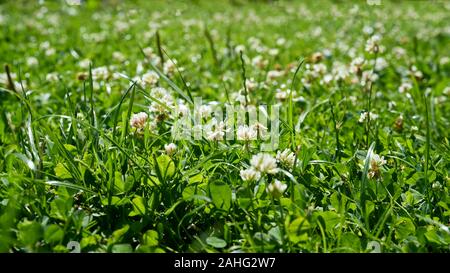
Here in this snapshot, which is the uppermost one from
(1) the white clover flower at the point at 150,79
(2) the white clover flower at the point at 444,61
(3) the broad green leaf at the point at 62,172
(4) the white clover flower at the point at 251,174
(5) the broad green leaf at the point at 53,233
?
(1) the white clover flower at the point at 150,79

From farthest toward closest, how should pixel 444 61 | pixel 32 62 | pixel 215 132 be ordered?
pixel 444 61 → pixel 32 62 → pixel 215 132

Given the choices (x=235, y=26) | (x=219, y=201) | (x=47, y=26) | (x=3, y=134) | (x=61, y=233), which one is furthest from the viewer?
(x=235, y=26)

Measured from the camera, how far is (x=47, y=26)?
239 inches

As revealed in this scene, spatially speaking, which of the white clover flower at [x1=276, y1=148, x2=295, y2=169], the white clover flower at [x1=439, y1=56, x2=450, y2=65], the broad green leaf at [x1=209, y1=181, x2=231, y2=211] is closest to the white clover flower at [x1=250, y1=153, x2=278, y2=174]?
the broad green leaf at [x1=209, y1=181, x2=231, y2=211]

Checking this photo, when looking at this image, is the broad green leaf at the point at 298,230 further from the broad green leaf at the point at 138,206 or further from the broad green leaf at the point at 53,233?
the broad green leaf at the point at 53,233

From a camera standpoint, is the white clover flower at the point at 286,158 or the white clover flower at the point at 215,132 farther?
the white clover flower at the point at 215,132

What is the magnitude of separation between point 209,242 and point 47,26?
5.24m

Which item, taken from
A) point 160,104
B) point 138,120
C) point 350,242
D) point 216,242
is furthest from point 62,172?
point 350,242

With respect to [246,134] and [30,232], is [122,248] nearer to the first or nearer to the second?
[30,232]

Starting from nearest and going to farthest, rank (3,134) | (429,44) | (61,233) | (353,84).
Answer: (61,233), (3,134), (353,84), (429,44)

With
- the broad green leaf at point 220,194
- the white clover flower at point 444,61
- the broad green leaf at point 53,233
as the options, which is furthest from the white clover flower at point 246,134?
the white clover flower at point 444,61

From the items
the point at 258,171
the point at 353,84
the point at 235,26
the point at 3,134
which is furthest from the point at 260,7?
the point at 258,171
